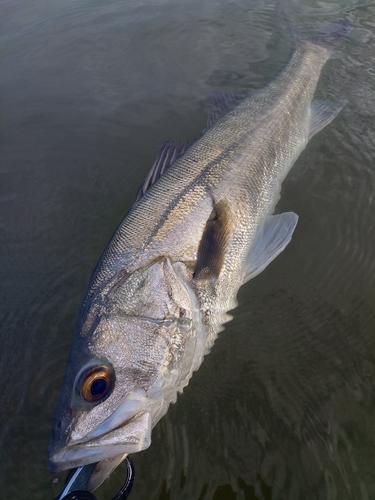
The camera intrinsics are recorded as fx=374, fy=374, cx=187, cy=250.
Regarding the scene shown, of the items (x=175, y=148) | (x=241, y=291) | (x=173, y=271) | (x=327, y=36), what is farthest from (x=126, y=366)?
(x=327, y=36)

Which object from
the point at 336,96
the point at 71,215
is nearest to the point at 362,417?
the point at 71,215

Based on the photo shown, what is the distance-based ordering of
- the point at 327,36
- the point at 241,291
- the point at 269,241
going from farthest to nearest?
the point at 327,36, the point at 241,291, the point at 269,241

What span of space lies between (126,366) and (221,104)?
3.23 m

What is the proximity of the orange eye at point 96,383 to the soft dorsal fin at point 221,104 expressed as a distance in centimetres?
285

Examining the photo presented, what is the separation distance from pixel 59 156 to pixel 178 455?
12.3 feet

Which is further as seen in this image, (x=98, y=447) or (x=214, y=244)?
(x=214, y=244)

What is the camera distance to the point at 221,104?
4.21 meters

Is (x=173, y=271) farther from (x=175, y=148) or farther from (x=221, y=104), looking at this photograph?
(x=221, y=104)

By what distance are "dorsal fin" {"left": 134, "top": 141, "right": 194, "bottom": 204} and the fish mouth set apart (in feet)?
5.84

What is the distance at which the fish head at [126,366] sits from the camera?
1815mm

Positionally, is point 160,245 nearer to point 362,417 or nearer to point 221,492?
point 221,492

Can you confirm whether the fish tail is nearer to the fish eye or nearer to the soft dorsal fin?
the soft dorsal fin

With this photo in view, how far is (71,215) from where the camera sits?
12.9 ft

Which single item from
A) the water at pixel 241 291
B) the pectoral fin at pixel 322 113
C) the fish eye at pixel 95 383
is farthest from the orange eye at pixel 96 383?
the pectoral fin at pixel 322 113
